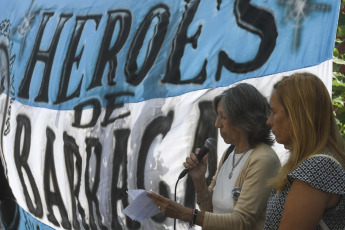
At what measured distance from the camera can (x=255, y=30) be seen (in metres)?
3.48

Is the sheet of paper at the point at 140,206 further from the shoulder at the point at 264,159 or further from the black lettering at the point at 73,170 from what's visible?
the black lettering at the point at 73,170

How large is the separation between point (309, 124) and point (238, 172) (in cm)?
72

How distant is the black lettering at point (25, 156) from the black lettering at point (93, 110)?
0.71 m

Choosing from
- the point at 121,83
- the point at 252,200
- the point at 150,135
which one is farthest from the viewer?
the point at 121,83

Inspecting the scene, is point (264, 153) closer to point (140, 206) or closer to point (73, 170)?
point (140, 206)

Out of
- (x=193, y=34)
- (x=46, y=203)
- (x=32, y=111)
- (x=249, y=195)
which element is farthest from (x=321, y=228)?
(x=32, y=111)

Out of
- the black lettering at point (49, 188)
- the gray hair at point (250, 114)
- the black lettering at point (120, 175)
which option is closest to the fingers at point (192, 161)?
the gray hair at point (250, 114)

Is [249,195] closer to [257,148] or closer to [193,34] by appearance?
[257,148]

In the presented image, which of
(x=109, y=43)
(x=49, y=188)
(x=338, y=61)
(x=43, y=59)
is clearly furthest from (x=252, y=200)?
(x=43, y=59)

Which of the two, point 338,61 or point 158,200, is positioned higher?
point 338,61

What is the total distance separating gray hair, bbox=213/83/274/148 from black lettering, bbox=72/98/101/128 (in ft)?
5.55

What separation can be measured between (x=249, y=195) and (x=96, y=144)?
1.84 metres

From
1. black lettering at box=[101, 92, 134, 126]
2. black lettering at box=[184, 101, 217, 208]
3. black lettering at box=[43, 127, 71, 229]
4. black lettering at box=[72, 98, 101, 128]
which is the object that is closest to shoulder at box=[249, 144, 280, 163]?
black lettering at box=[184, 101, 217, 208]

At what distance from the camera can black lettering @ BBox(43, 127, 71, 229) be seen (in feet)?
16.0
